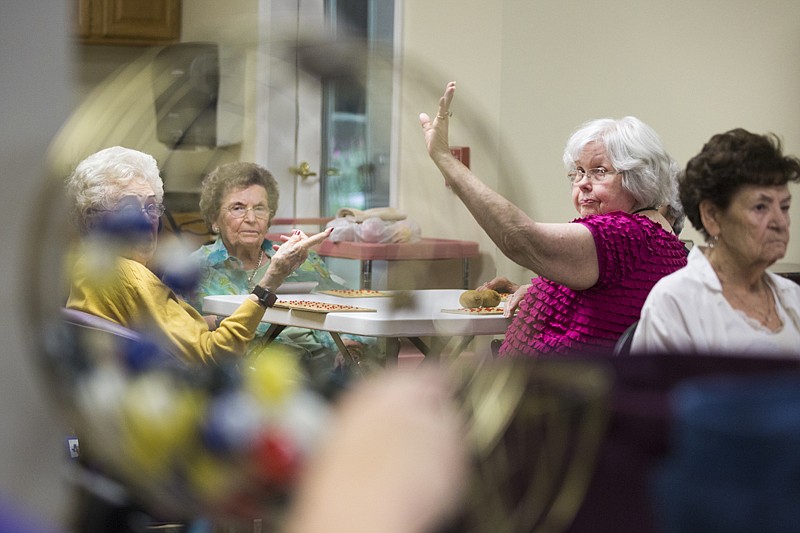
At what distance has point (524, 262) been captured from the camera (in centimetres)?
188

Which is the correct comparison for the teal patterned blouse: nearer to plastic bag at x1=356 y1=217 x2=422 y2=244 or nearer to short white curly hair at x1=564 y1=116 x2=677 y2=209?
plastic bag at x1=356 y1=217 x2=422 y2=244

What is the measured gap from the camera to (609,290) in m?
2.07

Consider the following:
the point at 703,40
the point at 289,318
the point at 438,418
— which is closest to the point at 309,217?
the point at 289,318

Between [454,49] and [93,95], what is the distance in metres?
3.84

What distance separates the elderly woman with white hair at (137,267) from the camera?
3.11 ft

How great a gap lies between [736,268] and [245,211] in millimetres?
930

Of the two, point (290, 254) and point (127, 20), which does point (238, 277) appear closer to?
point (290, 254)

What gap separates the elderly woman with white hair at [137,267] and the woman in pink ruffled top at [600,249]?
0.79 m

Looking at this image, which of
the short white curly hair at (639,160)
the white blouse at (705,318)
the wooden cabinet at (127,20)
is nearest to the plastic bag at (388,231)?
the white blouse at (705,318)

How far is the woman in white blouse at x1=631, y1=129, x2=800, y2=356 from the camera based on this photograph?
5.26 feet

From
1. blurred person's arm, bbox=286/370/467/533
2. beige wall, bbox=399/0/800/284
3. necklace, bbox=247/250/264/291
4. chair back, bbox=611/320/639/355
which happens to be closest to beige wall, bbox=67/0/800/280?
beige wall, bbox=399/0/800/284

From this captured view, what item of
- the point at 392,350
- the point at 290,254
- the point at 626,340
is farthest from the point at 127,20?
the point at 392,350

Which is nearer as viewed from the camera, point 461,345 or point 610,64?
point 461,345

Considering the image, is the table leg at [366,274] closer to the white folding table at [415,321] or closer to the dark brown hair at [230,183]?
the white folding table at [415,321]
